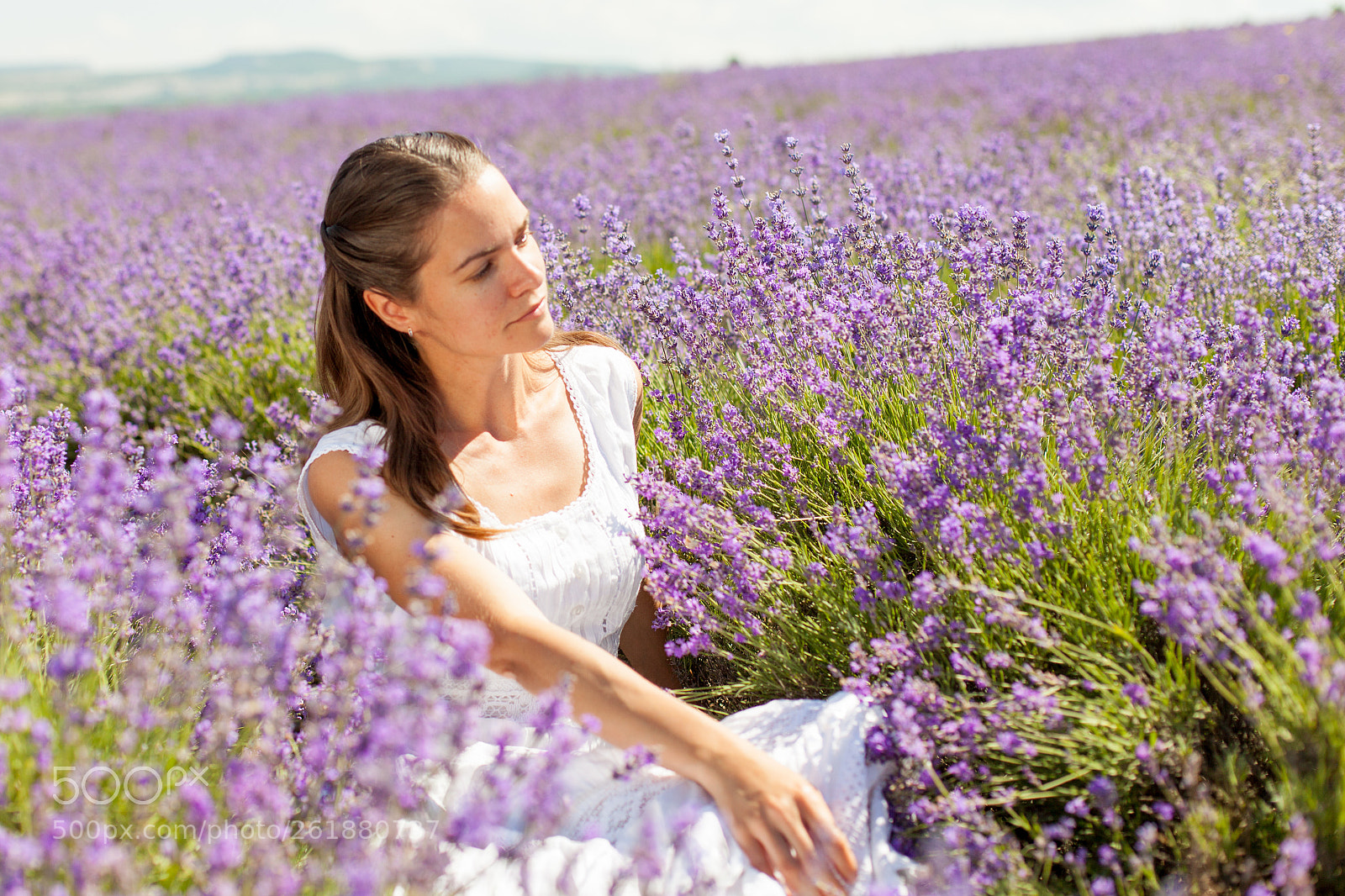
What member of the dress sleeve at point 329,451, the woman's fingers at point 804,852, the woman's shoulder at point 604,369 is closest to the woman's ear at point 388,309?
the dress sleeve at point 329,451

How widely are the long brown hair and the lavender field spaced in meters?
0.18

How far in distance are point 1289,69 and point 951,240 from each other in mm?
8990

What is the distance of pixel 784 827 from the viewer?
1476mm

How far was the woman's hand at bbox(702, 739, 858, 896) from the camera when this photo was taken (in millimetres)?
1467

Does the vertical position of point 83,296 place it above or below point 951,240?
below

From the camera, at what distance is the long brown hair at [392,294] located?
2002 millimetres

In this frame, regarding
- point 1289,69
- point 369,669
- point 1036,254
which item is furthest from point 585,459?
point 1289,69

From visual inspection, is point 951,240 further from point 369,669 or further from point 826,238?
point 369,669

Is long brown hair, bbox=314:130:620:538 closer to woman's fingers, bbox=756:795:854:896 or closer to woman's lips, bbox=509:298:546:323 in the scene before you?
woman's lips, bbox=509:298:546:323

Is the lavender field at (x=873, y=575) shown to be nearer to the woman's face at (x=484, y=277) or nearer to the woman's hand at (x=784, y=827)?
the woman's hand at (x=784, y=827)

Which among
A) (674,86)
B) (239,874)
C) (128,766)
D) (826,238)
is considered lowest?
(239,874)

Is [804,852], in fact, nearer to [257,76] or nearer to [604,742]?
[604,742]

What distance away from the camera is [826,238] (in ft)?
9.15

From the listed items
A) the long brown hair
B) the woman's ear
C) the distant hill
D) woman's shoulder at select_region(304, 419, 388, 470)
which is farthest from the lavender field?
the distant hill
